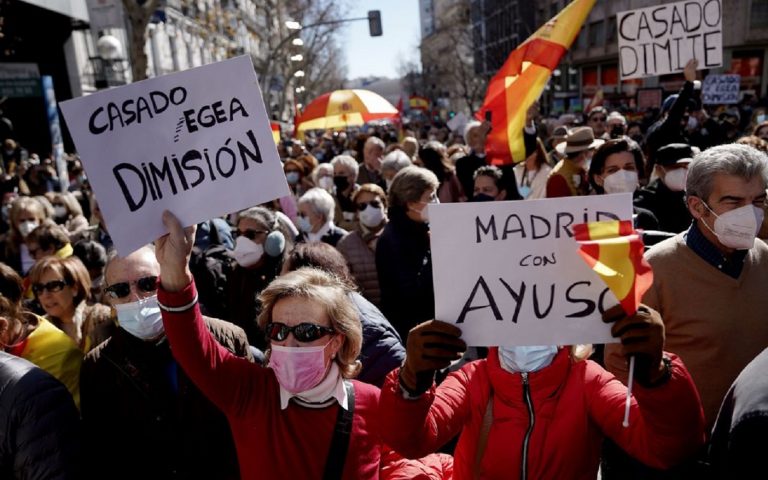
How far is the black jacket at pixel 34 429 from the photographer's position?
5.03 ft

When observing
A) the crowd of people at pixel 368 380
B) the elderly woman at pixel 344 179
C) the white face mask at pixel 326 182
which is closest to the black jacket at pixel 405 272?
the crowd of people at pixel 368 380

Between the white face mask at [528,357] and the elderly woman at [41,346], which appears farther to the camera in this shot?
the elderly woman at [41,346]

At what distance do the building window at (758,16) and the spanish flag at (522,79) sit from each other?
32932 mm

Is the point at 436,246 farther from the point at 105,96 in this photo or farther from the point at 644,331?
the point at 105,96

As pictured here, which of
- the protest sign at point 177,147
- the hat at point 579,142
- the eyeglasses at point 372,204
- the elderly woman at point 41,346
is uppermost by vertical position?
the protest sign at point 177,147

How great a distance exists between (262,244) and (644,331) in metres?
2.79

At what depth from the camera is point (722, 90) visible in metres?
13.9

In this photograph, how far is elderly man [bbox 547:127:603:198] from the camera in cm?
469

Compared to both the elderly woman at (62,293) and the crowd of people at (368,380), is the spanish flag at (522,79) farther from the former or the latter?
the elderly woman at (62,293)

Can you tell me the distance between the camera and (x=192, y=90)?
6.19ft

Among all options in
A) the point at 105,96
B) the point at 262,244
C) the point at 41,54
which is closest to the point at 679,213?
the point at 262,244

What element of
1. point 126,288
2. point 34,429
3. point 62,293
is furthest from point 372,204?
point 34,429

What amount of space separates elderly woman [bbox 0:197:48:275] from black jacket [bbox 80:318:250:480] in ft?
11.1

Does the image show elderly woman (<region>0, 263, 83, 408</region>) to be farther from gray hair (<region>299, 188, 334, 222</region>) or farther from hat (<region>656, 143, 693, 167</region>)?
hat (<region>656, 143, 693, 167</region>)
